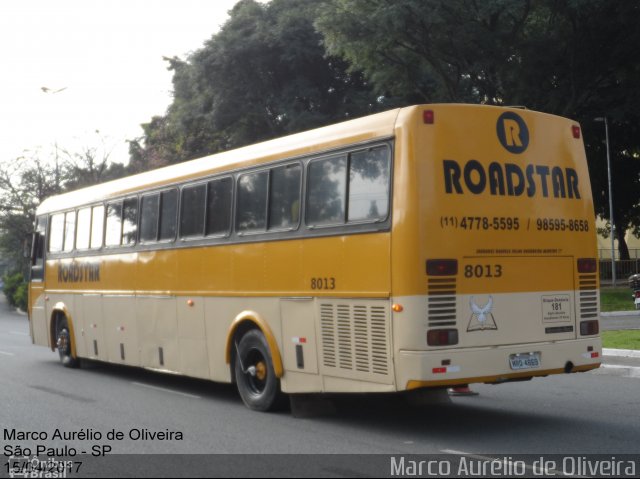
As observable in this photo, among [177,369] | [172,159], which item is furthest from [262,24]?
[177,369]

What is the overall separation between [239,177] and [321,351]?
9.67 feet

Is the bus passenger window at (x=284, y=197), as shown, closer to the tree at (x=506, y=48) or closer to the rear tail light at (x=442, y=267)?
the rear tail light at (x=442, y=267)

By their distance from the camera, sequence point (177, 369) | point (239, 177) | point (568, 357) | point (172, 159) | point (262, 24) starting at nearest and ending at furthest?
point (568, 357) < point (239, 177) < point (177, 369) < point (262, 24) < point (172, 159)

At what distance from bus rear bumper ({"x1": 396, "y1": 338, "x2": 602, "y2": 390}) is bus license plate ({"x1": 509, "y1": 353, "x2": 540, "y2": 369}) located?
22mm

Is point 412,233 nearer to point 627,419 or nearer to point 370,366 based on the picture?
point 370,366

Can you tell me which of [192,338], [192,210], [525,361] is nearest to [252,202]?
[192,210]

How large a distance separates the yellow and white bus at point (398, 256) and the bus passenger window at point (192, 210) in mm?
49

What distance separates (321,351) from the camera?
1051cm

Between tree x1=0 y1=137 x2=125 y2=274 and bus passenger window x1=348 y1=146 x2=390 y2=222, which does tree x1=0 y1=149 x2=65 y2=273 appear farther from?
bus passenger window x1=348 y1=146 x2=390 y2=222

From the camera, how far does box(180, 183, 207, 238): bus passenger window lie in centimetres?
1325

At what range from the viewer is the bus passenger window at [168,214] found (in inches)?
551

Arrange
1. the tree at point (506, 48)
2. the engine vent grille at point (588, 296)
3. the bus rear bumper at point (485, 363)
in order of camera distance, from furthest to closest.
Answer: the tree at point (506, 48) → the engine vent grille at point (588, 296) → the bus rear bumper at point (485, 363)

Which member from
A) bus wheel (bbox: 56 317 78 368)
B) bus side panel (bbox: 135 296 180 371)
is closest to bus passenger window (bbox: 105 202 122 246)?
bus side panel (bbox: 135 296 180 371)

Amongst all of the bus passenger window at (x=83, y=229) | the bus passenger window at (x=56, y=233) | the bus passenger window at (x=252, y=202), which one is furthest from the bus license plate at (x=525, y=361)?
the bus passenger window at (x=56, y=233)
